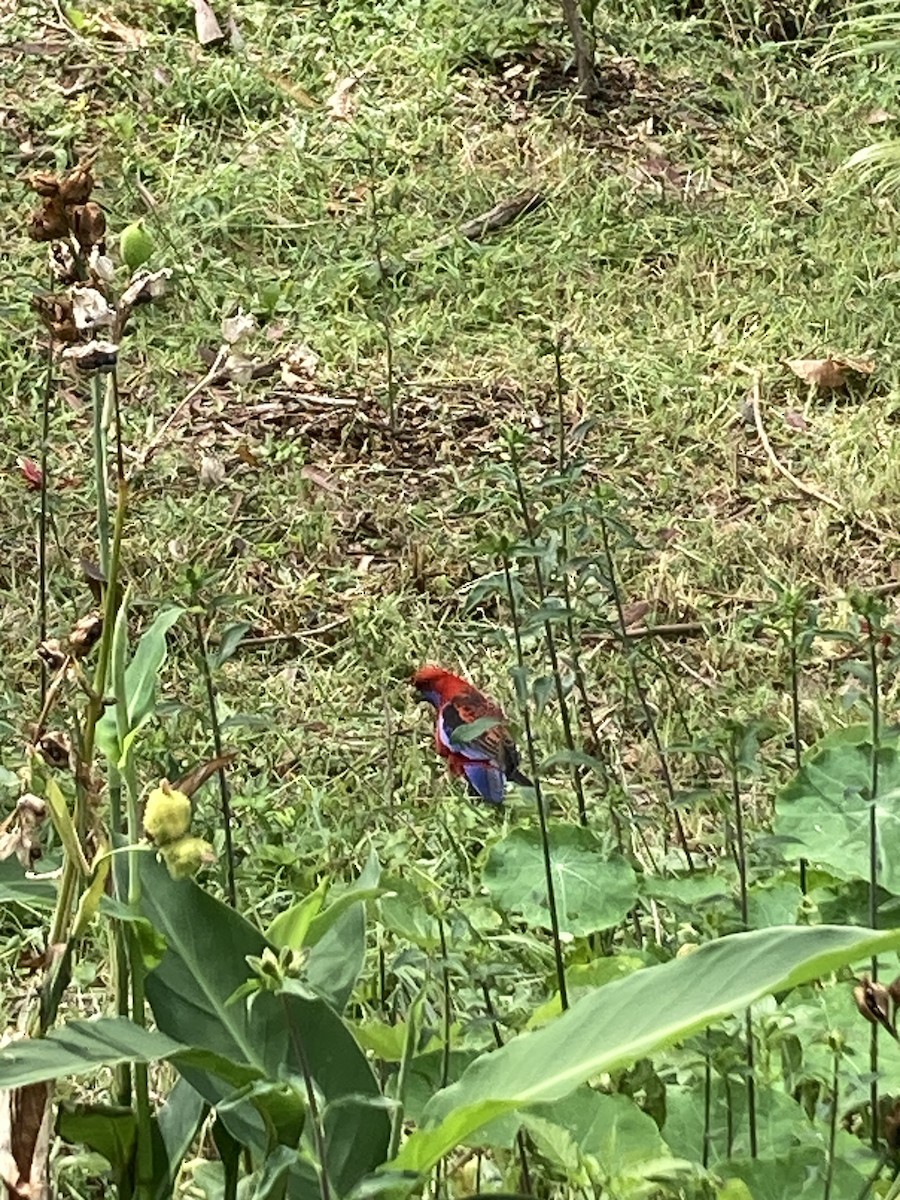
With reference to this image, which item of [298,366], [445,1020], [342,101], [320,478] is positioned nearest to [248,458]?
[320,478]

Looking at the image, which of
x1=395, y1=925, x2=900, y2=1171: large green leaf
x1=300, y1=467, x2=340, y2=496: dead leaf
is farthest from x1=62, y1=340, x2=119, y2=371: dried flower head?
x1=300, y1=467, x2=340, y2=496: dead leaf

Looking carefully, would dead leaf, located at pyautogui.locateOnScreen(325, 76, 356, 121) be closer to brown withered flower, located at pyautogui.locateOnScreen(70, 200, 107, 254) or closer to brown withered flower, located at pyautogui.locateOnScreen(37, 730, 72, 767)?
brown withered flower, located at pyautogui.locateOnScreen(70, 200, 107, 254)

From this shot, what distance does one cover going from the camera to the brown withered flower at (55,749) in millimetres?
1158

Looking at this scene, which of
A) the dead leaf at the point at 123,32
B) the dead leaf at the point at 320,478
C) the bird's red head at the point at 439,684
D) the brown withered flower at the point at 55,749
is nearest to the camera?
the brown withered flower at the point at 55,749

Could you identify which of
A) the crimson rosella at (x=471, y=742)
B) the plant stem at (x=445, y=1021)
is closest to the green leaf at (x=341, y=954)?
the plant stem at (x=445, y=1021)

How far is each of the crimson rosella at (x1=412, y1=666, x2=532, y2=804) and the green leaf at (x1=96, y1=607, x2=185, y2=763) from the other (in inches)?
38.0

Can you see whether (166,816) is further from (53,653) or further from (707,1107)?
(707,1107)

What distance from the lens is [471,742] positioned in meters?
2.31

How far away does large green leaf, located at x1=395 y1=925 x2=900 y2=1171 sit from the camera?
3.64ft

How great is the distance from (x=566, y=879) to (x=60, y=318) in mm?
984

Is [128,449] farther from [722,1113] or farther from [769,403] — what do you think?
[722,1113]

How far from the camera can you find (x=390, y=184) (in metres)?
4.32

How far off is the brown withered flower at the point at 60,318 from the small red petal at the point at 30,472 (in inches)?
65.1

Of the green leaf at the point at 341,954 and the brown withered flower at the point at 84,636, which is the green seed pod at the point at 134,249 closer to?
the brown withered flower at the point at 84,636
